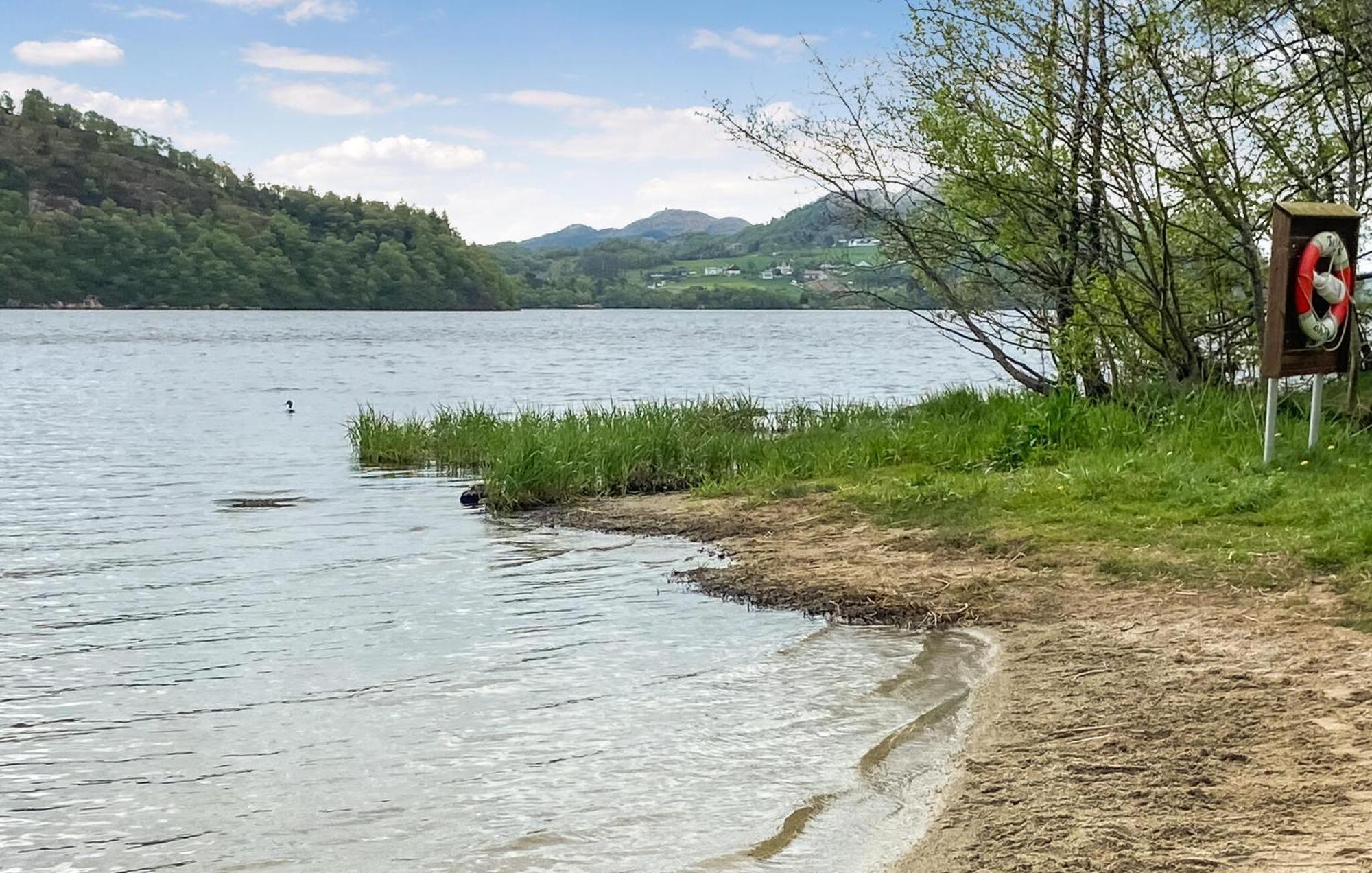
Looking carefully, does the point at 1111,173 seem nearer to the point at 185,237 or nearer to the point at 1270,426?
the point at 1270,426

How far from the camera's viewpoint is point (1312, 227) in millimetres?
10773

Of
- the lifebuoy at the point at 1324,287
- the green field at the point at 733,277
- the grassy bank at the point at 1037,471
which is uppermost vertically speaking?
the green field at the point at 733,277

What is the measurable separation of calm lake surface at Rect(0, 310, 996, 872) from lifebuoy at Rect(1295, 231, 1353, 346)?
4947mm

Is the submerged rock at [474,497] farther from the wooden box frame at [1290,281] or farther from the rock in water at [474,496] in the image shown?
the wooden box frame at [1290,281]

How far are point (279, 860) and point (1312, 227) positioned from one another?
955cm

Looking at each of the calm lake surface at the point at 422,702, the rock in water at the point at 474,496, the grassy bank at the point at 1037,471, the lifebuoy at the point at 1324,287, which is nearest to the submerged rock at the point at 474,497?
the rock in water at the point at 474,496

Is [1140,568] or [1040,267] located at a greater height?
[1040,267]

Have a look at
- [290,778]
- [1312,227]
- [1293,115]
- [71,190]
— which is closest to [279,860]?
[290,778]

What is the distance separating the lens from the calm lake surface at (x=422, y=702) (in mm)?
5258

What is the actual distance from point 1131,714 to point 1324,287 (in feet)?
21.0

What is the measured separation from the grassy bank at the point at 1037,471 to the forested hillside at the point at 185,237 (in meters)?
128

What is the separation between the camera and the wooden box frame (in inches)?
418

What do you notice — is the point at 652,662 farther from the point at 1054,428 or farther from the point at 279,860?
the point at 1054,428

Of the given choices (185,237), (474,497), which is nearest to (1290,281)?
(474,497)
